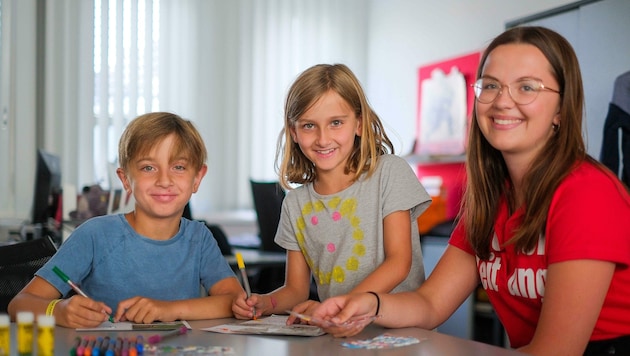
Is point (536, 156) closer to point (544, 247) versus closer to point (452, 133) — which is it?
point (544, 247)

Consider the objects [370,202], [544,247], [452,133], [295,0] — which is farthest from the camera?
[295,0]

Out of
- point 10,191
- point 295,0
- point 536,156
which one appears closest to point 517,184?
point 536,156

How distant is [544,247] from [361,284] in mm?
462

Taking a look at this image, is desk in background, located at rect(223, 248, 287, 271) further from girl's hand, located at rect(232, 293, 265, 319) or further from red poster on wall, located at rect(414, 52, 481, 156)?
red poster on wall, located at rect(414, 52, 481, 156)

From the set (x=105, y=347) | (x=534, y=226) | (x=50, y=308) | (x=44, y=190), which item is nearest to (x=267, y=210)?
(x=44, y=190)

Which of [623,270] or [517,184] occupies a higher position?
[517,184]

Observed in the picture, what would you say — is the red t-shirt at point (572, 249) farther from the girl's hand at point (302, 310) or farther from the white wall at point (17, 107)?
the white wall at point (17, 107)

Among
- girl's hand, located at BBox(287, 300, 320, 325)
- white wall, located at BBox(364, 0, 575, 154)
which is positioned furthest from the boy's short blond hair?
white wall, located at BBox(364, 0, 575, 154)

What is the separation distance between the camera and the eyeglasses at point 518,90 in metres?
1.49

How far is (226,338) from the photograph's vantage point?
130 centimetres

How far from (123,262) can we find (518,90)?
0.96 meters

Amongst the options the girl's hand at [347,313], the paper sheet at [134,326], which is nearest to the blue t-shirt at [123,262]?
the paper sheet at [134,326]

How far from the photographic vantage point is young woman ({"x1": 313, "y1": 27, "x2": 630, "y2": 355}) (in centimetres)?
134

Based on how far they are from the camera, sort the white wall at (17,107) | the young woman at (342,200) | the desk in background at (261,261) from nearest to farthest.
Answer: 1. the young woman at (342,200)
2. the desk in background at (261,261)
3. the white wall at (17,107)
